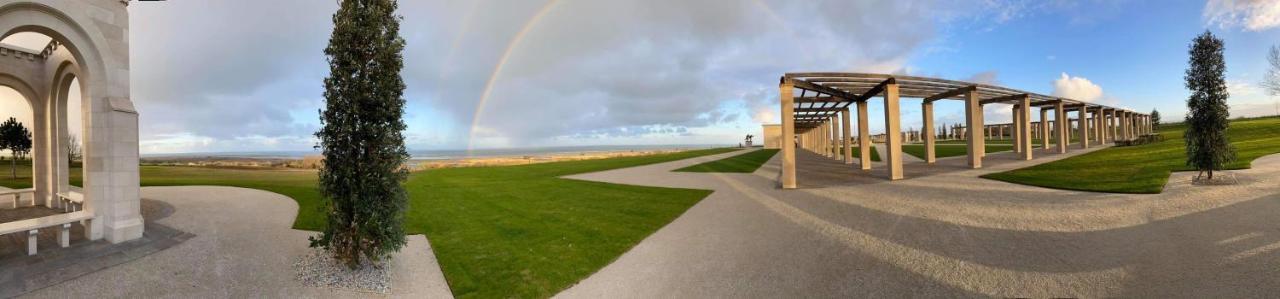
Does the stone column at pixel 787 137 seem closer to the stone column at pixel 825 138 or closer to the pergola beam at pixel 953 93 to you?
the pergola beam at pixel 953 93

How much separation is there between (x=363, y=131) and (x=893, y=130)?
17.8 meters

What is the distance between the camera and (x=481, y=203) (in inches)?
514

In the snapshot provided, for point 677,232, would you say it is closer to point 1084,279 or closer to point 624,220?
point 624,220

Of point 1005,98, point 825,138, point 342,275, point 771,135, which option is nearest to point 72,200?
point 342,275

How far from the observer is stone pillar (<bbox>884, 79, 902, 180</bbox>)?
54.6ft

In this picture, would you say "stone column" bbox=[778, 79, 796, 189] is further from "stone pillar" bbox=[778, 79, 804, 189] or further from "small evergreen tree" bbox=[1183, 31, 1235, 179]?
"small evergreen tree" bbox=[1183, 31, 1235, 179]

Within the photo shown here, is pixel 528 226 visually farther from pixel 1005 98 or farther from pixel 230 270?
pixel 1005 98

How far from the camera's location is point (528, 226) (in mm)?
9555

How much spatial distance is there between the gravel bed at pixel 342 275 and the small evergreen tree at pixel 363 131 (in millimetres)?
187

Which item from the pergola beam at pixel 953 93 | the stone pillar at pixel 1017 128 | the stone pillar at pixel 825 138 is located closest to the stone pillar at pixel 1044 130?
the stone pillar at pixel 1017 128

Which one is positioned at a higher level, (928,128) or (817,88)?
(817,88)

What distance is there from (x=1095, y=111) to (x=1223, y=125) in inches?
1127

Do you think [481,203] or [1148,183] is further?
[481,203]

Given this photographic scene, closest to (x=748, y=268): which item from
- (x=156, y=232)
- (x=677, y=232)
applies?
(x=677, y=232)
